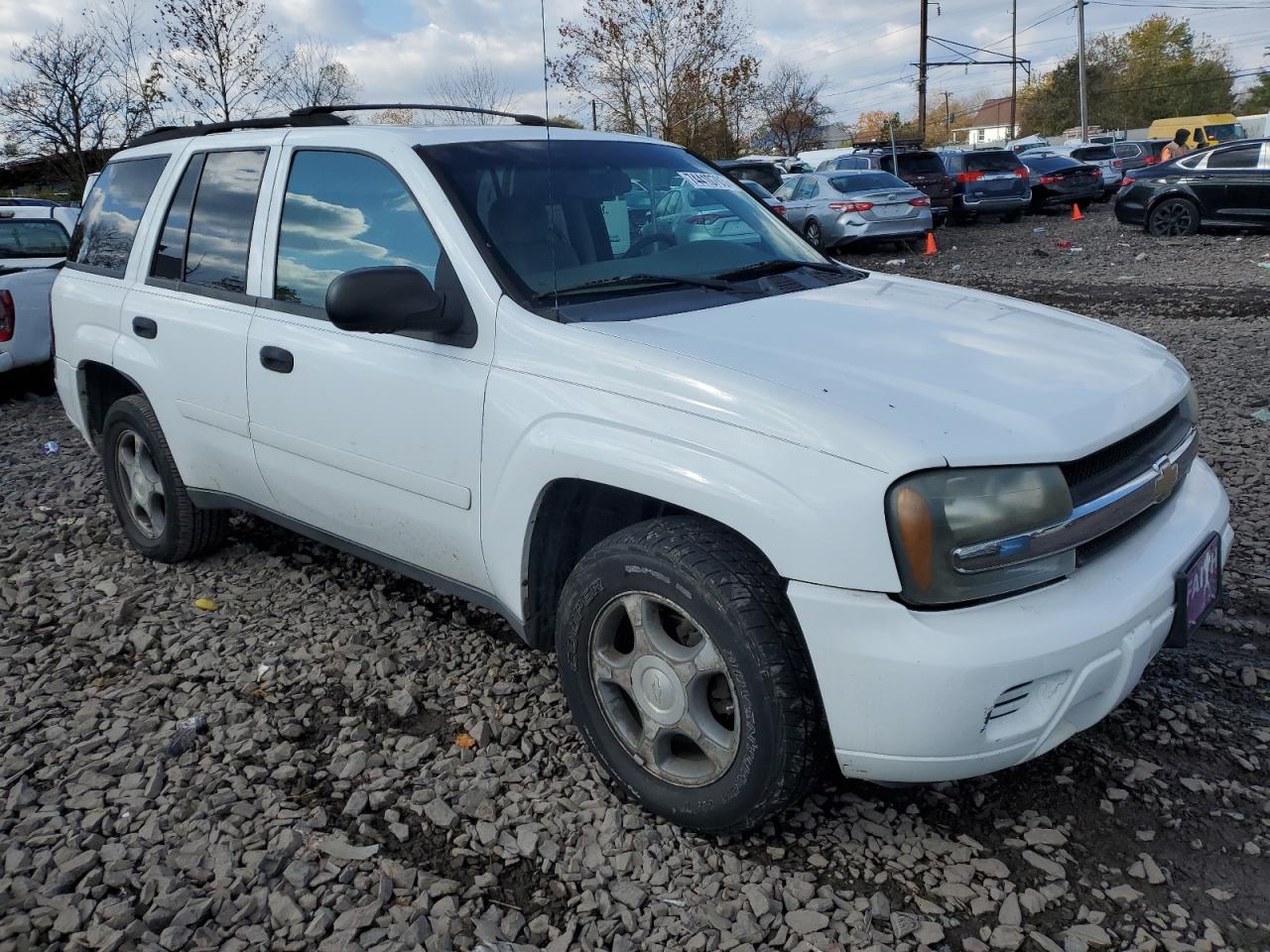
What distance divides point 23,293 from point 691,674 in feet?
26.1

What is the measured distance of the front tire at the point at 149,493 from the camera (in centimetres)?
433

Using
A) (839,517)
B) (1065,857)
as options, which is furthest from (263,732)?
(1065,857)

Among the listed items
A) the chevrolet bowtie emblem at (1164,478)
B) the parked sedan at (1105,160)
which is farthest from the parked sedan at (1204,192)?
the chevrolet bowtie emblem at (1164,478)

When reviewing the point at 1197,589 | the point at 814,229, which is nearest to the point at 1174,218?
the point at 814,229

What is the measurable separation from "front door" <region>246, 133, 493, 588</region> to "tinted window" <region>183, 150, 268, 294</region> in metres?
0.19

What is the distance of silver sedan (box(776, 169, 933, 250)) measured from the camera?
1652cm

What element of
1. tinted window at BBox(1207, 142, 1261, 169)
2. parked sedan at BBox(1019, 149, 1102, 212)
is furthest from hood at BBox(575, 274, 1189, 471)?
parked sedan at BBox(1019, 149, 1102, 212)

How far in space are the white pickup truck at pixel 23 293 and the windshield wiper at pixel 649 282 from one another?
659 centimetres

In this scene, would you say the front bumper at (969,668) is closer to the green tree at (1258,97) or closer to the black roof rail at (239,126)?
the black roof rail at (239,126)

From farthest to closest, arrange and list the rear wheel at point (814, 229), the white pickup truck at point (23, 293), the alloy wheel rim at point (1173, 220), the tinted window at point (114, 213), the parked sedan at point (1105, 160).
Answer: the parked sedan at point (1105, 160), the rear wheel at point (814, 229), the alloy wheel rim at point (1173, 220), the white pickup truck at point (23, 293), the tinted window at point (114, 213)

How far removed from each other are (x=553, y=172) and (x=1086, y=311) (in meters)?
8.51

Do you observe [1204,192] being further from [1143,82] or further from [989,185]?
[1143,82]

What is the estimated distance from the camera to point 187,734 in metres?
3.27

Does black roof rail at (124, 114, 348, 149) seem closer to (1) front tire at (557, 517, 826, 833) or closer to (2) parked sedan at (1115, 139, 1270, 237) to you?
(1) front tire at (557, 517, 826, 833)
